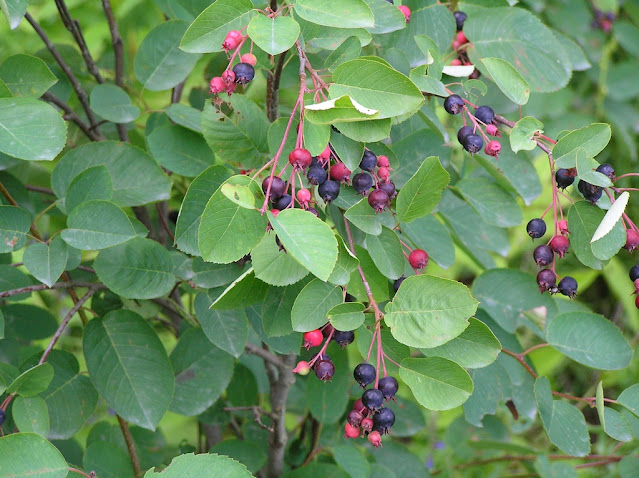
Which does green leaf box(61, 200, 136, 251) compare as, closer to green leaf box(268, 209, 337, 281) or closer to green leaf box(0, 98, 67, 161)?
green leaf box(0, 98, 67, 161)

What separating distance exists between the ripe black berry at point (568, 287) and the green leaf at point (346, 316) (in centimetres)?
30

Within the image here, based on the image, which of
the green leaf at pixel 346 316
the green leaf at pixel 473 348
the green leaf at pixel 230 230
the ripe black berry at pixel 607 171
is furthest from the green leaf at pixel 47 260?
the ripe black berry at pixel 607 171

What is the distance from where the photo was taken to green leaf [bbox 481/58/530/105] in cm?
79

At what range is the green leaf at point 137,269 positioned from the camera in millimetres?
896

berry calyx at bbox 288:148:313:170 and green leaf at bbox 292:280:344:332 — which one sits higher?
berry calyx at bbox 288:148:313:170

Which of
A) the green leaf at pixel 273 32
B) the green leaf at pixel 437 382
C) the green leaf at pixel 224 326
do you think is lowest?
the green leaf at pixel 224 326

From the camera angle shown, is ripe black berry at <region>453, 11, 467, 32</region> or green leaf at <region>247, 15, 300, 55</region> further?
ripe black berry at <region>453, 11, 467, 32</region>

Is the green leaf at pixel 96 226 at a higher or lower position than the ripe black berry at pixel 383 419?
higher

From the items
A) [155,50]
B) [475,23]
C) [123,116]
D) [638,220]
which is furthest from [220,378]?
[638,220]

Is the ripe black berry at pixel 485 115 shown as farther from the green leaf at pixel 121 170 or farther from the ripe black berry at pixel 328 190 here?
the green leaf at pixel 121 170

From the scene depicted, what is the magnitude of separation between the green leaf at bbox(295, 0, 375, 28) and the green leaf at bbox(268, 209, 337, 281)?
217 mm

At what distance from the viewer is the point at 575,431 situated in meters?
0.90

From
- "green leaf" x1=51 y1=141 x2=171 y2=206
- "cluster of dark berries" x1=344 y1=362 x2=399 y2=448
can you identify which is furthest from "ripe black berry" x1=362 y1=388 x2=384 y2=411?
"green leaf" x1=51 y1=141 x2=171 y2=206

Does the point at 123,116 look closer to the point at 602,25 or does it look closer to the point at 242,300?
the point at 242,300
